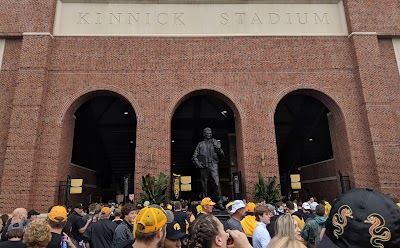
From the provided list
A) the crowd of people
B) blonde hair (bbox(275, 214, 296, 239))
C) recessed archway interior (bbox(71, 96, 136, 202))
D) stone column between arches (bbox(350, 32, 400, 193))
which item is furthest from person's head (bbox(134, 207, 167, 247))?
recessed archway interior (bbox(71, 96, 136, 202))

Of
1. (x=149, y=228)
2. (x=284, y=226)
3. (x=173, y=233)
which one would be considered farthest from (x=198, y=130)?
(x=149, y=228)

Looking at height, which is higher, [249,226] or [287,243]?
[287,243]

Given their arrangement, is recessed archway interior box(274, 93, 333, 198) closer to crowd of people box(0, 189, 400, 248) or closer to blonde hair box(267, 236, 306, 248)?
crowd of people box(0, 189, 400, 248)

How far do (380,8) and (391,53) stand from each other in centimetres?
285

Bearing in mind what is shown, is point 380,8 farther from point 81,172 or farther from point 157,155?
point 81,172

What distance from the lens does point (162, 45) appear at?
17469 millimetres

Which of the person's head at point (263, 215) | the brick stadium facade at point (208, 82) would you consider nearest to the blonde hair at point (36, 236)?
the person's head at point (263, 215)

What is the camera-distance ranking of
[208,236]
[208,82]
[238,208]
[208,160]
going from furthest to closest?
1. [208,82]
2. [208,160]
3. [238,208]
4. [208,236]

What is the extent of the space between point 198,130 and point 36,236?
73.5ft

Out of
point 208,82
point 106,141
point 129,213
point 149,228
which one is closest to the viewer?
point 149,228

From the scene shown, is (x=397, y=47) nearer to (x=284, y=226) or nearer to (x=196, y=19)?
(x=196, y=19)

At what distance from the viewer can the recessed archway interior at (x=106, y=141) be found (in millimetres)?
21734

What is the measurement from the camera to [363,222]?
5.04 ft

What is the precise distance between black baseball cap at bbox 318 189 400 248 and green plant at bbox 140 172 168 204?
13019mm
